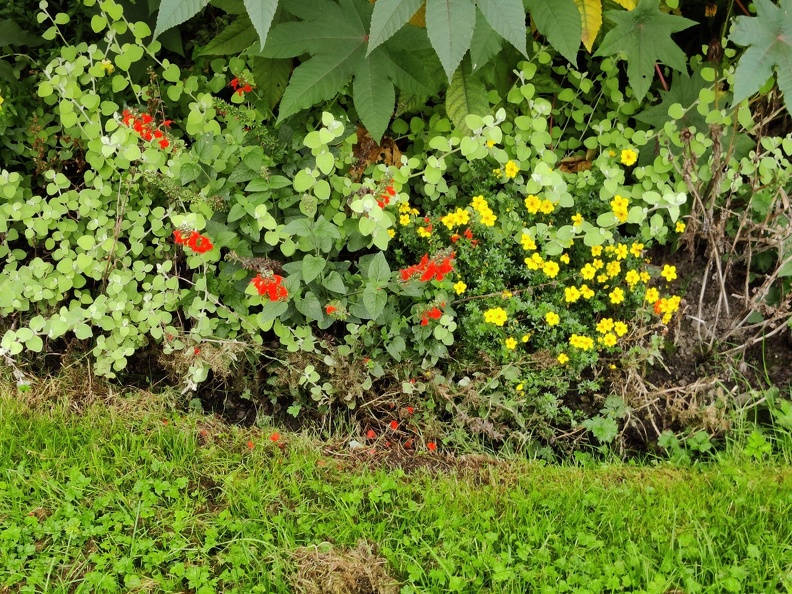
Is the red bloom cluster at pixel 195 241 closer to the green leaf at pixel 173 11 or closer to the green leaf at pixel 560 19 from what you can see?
the green leaf at pixel 173 11

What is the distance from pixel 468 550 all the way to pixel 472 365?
0.75 metres

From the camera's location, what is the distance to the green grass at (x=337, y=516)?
196 cm

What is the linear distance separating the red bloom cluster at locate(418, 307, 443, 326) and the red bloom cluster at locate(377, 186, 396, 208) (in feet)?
1.28

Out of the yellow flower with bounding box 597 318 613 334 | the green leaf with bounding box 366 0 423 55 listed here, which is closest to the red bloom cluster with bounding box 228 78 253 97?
the green leaf with bounding box 366 0 423 55

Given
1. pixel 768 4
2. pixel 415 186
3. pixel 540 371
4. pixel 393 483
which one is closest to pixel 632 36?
pixel 768 4

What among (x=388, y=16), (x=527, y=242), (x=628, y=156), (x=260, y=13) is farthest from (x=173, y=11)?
(x=628, y=156)

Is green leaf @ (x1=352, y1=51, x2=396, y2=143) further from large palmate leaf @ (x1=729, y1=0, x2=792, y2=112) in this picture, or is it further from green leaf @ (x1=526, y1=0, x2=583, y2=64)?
large palmate leaf @ (x1=729, y1=0, x2=792, y2=112)

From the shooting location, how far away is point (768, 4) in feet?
7.11

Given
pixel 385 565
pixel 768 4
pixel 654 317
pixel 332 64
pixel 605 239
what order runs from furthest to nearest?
1. pixel 654 317
2. pixel 605 239
3. pixel 332 64
4. pixel 768 4
5. pixel 385 565

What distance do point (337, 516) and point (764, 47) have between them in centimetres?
189

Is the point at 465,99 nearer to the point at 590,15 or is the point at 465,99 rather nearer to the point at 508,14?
the point at 590,15

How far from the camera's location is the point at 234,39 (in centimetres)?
257

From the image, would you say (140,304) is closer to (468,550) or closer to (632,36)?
Result: (468,550)

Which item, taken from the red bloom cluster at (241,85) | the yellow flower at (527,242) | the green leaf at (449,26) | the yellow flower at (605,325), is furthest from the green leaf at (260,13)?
the yellow flower at (605,325)
